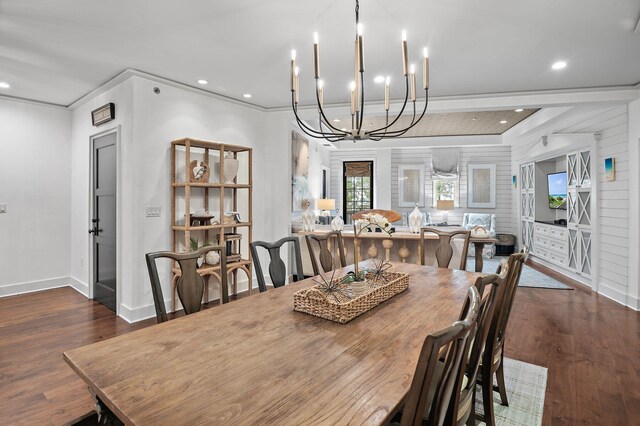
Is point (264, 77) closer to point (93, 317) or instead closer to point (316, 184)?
point (93, 317)

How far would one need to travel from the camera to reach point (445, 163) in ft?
29.5

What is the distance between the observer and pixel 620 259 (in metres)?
4.49

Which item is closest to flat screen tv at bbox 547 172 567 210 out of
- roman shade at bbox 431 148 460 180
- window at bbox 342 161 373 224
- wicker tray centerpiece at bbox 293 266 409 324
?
roman shade at bbox 431 148 460 180

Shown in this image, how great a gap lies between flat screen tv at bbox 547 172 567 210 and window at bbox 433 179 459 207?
7.42 ft

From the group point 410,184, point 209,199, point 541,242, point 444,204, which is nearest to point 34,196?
point 209,199

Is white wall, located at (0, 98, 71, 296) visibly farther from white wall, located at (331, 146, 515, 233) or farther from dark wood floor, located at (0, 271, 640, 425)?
white wall, located at (331, 146, 515, 233)

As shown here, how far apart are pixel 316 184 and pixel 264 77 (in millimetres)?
4269

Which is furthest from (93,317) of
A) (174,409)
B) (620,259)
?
(620,259)

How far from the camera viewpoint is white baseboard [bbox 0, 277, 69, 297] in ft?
15.2

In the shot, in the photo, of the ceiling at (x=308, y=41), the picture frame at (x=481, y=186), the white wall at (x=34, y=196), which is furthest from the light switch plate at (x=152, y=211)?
the picture frame at (x=481, y=186)

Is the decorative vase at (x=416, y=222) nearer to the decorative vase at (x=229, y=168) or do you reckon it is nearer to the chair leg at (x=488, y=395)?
the decorative vase at (x=229, y=168)

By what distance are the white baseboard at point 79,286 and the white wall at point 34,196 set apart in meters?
0.12

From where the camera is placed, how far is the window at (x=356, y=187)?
31.6 feet

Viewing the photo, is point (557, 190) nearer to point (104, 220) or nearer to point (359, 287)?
point (359, 287)
